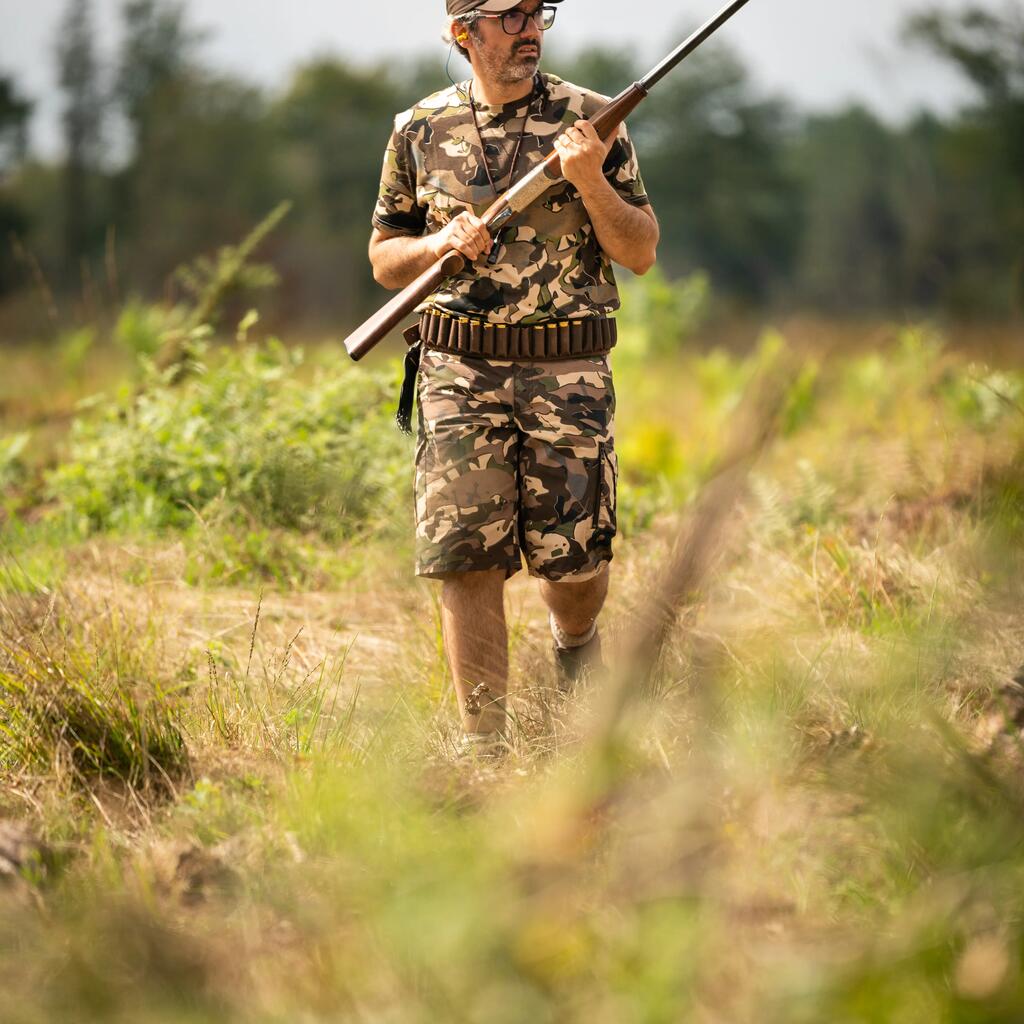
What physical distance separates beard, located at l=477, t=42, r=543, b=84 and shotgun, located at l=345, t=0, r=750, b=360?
0.24 metres

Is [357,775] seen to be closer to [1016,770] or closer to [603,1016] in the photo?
[603,1016]

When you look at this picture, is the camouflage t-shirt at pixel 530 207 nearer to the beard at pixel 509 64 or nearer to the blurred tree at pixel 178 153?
the beard at pixel 509 64

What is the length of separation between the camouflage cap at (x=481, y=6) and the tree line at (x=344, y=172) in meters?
3.96

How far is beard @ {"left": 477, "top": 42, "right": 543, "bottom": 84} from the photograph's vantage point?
353 centimetres

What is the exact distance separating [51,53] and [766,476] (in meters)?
35.8

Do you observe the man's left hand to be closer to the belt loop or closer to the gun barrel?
the gun barrel

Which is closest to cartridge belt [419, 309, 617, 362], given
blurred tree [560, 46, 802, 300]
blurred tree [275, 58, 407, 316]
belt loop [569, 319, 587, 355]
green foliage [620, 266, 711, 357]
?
belt loop [569, 319, 587, 355]

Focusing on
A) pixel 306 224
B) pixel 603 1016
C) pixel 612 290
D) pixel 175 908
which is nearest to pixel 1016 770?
pixel 603 1016

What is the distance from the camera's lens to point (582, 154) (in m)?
3.39

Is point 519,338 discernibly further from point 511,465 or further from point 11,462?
point 11,462

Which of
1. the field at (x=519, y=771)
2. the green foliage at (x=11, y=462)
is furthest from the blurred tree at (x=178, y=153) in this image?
the field at (x=519, y=771)

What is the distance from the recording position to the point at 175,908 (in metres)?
2.39

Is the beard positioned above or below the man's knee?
above

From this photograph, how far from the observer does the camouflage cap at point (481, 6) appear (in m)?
3.47
